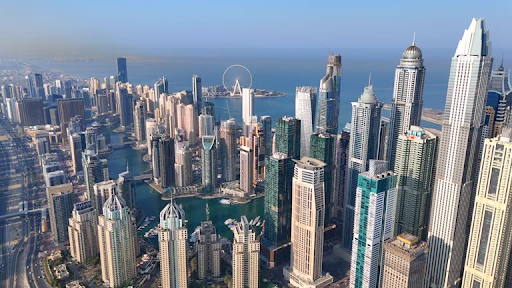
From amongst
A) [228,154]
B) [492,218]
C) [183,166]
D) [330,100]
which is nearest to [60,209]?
[183,166]

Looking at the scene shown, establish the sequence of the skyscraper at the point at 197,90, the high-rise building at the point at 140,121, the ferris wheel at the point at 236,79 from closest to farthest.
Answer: the high-rise building at the point at 140,121
the skyscraper at the point at 197,90
the ferris wheel at the point at 236,79

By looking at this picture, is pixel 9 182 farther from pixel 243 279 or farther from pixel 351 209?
pixel 351 209

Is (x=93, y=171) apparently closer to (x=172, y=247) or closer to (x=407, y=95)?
(x=172, y=247)

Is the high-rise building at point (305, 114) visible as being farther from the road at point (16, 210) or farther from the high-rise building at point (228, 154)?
the road at point (16, 210)

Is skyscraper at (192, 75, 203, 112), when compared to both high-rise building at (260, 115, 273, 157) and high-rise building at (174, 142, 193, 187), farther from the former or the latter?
high-rise building at (174, 142, 193, 187)

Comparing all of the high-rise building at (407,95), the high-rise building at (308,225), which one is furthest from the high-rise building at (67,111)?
the high-rise building at (407,95)

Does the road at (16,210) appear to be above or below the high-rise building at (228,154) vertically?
below
